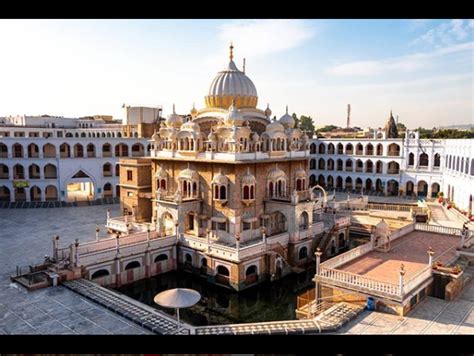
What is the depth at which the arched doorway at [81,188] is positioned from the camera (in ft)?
130

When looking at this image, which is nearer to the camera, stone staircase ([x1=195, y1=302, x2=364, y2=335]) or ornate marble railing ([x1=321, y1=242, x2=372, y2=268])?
stone staircase ([x1=195, y1=302, x2=364, y2=335])

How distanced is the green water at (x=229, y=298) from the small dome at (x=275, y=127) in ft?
26.8

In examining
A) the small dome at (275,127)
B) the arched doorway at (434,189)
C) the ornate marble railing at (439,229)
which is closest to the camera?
Result: the ornate marble railing at (439,229)

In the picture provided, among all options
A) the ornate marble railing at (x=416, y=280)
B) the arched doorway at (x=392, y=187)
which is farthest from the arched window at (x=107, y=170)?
the ornate marble railing at (x=416, y=280)

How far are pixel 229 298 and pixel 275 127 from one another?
10.2 meters

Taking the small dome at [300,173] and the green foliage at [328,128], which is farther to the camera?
the green foliage at [328,128]

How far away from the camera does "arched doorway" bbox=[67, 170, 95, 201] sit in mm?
39531

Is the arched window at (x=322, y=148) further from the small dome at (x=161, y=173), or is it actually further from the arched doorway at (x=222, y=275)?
the arched doorway at (x=222, y=275)

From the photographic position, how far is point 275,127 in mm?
24328

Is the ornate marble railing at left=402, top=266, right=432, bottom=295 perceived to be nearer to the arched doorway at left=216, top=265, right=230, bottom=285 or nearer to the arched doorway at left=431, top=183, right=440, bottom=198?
the arched doorway at left=216, top=265, right=230, bottom=285

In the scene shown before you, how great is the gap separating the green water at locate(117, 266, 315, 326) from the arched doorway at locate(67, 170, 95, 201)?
2145 centimetres

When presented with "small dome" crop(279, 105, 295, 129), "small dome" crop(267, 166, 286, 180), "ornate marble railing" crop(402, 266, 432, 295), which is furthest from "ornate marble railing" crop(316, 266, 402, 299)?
"small dome" crop(279, 105, 295, 129)

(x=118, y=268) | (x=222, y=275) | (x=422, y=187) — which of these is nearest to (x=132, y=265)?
(x=118, y=268)
